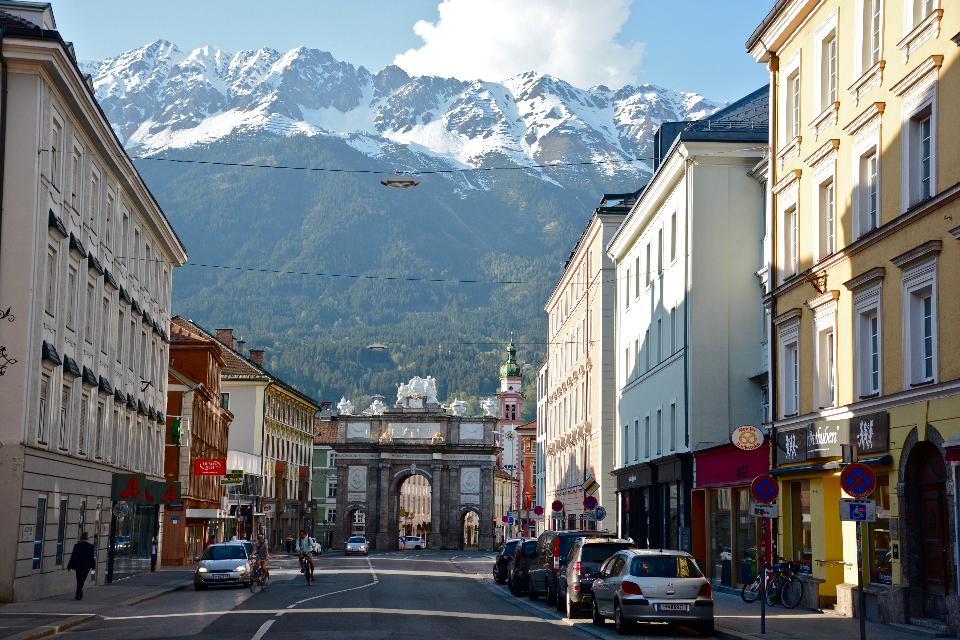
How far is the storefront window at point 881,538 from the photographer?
81.2 feet

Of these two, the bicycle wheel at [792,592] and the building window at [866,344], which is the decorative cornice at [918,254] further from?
the bicycle wheel at [792,592]

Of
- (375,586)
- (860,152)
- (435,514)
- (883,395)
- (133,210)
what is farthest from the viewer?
(435,514)

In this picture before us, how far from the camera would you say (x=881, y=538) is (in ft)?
82.7

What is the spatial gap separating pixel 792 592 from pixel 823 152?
32.3 ft

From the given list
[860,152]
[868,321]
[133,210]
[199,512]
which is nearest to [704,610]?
[868,321]

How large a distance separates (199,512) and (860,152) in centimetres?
4643

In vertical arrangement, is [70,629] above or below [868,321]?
below

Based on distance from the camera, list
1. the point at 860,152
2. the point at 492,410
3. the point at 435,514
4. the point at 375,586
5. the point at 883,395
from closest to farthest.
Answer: the point at 883,395
the point at 860,152
the point at 375,586
the point at 435,514
the point at 492,410

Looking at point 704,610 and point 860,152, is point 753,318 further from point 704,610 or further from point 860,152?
point 704,610

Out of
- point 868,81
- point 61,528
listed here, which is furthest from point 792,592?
point 61,528

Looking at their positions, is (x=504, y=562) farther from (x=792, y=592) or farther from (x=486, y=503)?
(x=486, y=503)

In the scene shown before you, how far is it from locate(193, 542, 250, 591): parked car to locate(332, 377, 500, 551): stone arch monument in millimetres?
85671

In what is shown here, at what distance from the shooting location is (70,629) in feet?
81.6

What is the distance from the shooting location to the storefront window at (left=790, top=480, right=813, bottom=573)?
1182 inches
